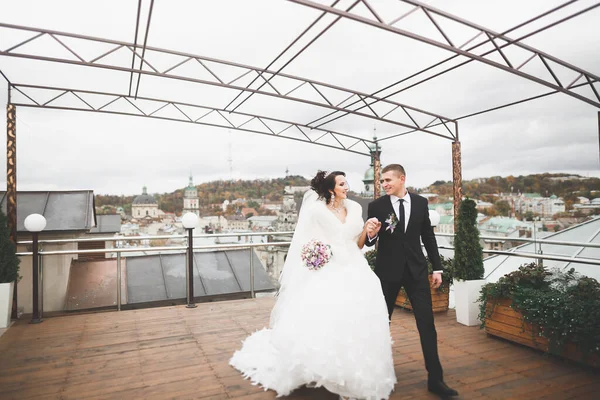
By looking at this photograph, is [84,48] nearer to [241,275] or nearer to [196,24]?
[196,24]

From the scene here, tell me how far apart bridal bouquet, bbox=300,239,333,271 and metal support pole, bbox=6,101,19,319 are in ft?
15.7

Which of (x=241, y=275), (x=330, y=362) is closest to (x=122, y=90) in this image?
(x=241, y=275)

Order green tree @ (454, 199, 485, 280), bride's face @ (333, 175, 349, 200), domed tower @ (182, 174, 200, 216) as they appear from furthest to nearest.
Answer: domed tower @ (182, 174, 200, 216)
green tree @ (454, 199, 485, 280)
bride's face @ (333, 175, 349, 200)

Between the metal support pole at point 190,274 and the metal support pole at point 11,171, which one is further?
the metal support pole at point 190,274

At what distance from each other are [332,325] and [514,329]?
2.35 m

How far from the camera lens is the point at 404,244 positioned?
9.83 ft

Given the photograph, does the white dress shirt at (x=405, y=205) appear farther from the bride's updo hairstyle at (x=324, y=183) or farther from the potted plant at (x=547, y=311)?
the potted plant at (x=547, y=311)

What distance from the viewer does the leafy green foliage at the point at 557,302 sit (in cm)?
310

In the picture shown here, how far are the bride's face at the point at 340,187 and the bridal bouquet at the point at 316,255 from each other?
1.45 feet

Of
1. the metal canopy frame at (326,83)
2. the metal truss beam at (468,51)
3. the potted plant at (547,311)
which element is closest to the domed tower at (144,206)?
the metal canopy frame at (326,83)

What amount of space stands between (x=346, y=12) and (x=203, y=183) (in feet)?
27.8

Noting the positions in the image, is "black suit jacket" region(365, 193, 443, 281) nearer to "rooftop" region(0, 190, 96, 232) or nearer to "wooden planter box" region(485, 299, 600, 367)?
"wooden planter box" region(485, 299, 600, 367)

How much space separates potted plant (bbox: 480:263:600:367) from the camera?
123 inches

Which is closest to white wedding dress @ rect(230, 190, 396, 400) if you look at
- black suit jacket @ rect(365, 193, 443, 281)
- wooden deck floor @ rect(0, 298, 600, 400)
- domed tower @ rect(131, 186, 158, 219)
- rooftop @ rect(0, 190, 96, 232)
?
black suit jacket @ rect(365, 193, 443, 281)
